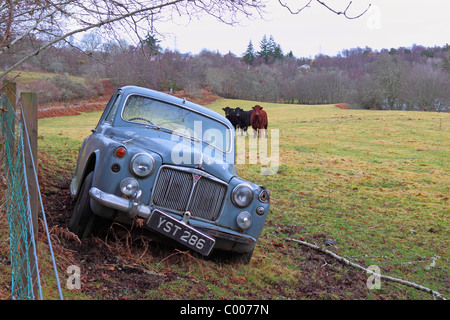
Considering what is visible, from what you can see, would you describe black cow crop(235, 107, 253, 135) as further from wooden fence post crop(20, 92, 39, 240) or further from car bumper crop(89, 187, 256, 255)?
wooden fence post crop(20, 92, 39, 240)

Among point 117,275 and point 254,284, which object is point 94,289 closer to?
point 117,275

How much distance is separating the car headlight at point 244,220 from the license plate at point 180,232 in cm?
49

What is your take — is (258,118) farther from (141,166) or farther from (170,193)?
(141,166)

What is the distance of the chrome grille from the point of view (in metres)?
4.82

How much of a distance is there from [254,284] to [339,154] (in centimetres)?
1301

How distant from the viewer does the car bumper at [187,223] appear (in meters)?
4.56

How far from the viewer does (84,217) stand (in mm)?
4953

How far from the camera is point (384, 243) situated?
7219mm

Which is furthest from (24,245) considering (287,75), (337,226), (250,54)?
(250,54)

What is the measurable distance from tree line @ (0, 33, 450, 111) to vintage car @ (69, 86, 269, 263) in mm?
1749

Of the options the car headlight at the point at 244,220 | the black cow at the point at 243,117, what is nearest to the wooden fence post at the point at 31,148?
the car headlight at the point at 244,220

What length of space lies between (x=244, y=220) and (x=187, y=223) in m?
0.68

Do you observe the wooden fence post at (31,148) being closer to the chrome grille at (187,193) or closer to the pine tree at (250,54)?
the chrome grille at (187,193)

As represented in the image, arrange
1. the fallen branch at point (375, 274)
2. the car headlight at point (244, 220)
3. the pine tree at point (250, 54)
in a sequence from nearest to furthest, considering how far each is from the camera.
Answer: the car headlight at point (244, 220), the fallen branch at point (375, 274), the pine tree at point (250, 54)
